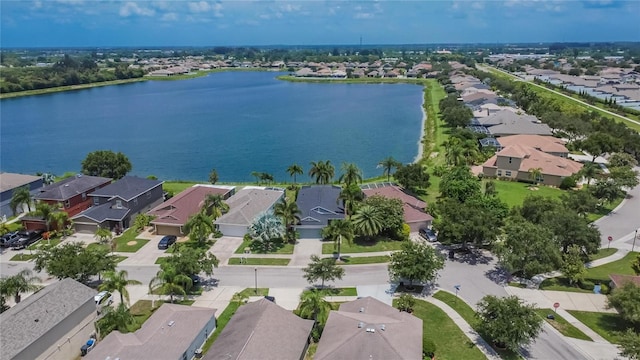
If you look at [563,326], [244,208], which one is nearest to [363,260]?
[244,208]

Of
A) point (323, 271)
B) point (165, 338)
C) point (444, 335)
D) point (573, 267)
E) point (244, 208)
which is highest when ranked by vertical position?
point (323, 271)

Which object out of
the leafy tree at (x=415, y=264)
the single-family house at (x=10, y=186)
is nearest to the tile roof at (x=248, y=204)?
the leafy tree at (x=415, y=264)

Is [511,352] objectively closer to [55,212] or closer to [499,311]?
[499,311]

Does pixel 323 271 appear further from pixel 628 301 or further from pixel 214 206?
pixel 628 301

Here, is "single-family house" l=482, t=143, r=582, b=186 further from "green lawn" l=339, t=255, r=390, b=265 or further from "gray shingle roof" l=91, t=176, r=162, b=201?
"gray shingle roof" l=91, t=176, r=162, b=201

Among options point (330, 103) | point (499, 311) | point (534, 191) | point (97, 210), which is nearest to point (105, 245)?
point (97, 210)
